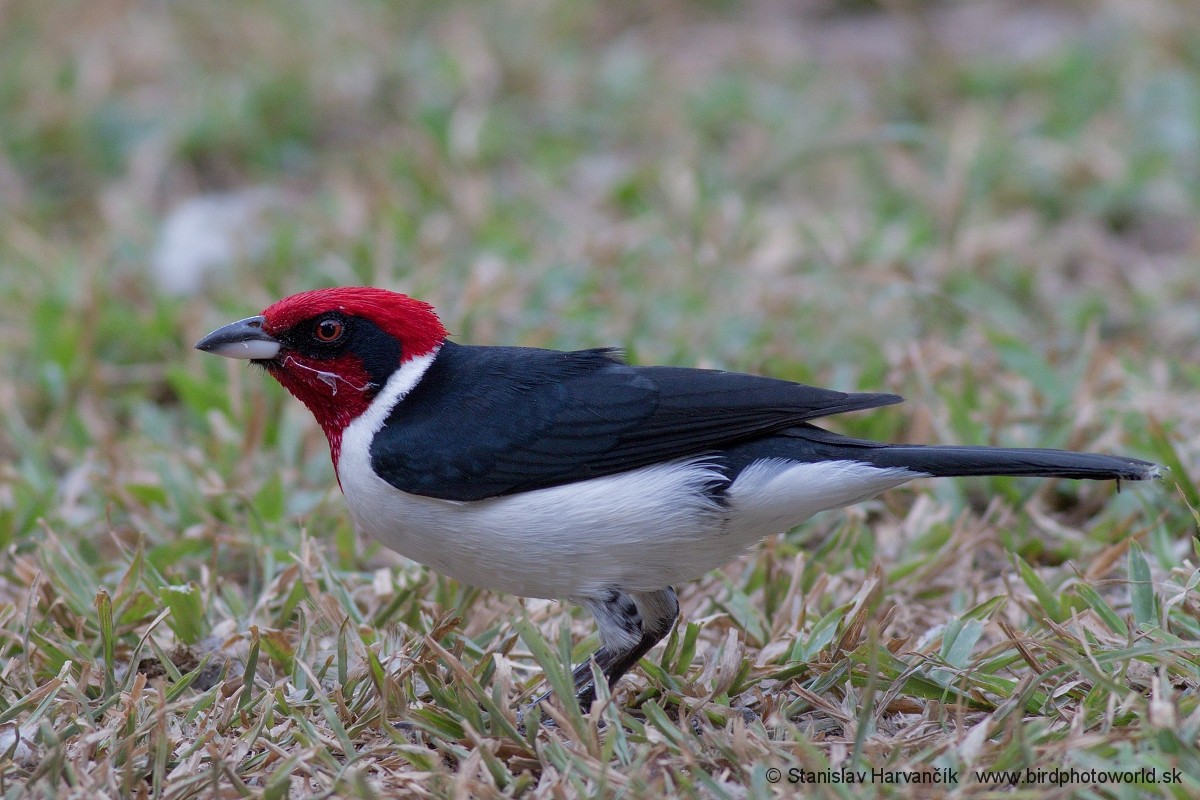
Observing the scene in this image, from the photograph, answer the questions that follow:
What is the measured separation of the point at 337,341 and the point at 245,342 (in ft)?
0.79

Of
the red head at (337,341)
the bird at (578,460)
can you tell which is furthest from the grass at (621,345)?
the red head at (337,341)

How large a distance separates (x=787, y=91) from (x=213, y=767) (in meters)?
5.58

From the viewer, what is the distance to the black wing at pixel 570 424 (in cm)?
304

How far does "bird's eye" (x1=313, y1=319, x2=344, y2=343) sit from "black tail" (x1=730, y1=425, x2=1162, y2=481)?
102 centimetres

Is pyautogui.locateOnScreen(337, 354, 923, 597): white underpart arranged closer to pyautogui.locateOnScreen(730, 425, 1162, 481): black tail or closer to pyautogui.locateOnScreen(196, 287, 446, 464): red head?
pyautogui.locateOnScreen(730, 425, 1162, 481): black tail

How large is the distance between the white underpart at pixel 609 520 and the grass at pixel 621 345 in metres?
0.16

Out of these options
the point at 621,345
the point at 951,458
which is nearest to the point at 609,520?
the point at 951,458

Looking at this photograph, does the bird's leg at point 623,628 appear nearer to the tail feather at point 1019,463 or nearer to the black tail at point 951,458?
the black tail at point 951,458

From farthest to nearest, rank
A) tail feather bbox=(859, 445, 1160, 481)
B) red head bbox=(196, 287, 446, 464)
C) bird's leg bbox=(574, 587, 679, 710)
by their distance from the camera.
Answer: red head bbox=(196, 287, 446, 464) < bird's leg bbox=(574, 587, 679, 710) < tail feather bbox=(859, 445, 1160, 481)

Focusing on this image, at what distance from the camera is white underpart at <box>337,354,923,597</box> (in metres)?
3.00

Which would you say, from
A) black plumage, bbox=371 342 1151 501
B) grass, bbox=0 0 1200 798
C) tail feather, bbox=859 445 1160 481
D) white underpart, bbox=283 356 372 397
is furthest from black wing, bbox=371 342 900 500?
grass, bbox=0 0 1200 798

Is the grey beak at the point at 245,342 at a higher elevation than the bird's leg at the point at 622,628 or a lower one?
higher

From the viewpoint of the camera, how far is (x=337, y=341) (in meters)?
3.29

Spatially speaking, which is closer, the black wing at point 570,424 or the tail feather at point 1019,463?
the tail feather at point 1019,463
